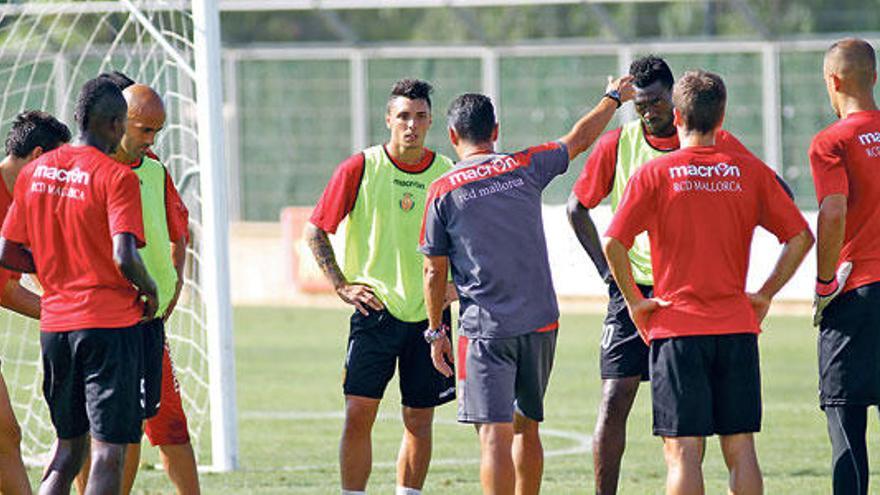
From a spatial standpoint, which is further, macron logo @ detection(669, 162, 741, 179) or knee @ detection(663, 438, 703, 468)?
knee @ detection(663, 438, 703, 468)

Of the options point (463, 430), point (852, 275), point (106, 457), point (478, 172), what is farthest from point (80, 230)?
point (463, 430)

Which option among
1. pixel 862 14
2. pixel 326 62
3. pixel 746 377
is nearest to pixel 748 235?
pixel 746 377

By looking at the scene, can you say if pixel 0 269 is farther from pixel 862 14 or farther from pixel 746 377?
pixel 862 14

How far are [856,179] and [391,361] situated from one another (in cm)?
281

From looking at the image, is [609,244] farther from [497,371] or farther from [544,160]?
[497,371]

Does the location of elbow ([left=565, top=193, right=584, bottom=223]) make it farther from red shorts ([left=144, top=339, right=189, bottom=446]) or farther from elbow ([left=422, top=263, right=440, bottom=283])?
red shorts ([left=144, top=339, right=189, bottom=446])

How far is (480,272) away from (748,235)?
56.4 inches

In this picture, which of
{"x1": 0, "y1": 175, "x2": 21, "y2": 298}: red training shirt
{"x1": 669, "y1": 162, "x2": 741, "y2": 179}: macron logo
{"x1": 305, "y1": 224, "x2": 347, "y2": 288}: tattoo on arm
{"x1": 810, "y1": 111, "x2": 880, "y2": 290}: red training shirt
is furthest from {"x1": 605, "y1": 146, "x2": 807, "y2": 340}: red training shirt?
{"x1": 0, "y1": 175, "x2": 21, "y2": 298}: red training shirt

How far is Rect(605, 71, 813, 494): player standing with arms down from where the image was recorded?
27.6 feet

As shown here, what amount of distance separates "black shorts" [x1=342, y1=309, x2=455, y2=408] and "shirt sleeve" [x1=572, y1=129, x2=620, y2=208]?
1.05 metres

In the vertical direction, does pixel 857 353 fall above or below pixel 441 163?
below

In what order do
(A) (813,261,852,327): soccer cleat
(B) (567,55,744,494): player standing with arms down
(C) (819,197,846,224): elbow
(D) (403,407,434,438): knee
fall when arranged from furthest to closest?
(D) (403,407,434,438): knee
(B) (567,55,744,494): player standing with arms down
(A) (813,261,852,327): soccer cleat
(C) (819,197,846,224): elbow

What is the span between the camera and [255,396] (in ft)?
59.6

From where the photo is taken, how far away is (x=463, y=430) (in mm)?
15430
